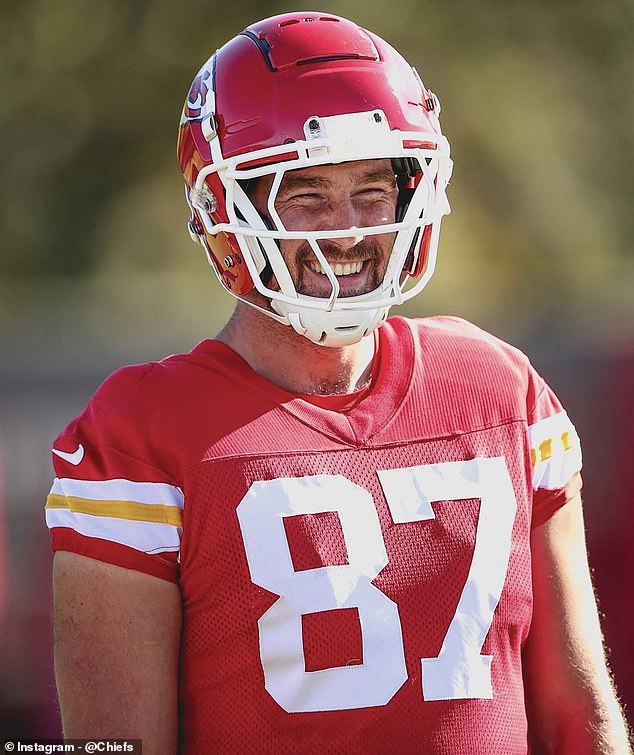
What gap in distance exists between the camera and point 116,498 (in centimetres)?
185

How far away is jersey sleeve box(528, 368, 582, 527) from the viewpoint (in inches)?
82.1

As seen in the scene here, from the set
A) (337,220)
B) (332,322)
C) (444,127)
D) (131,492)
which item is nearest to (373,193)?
(337,220)

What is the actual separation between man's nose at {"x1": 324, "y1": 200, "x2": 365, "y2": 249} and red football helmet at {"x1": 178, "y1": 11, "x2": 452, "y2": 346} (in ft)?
0.14

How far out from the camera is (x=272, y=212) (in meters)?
1.97

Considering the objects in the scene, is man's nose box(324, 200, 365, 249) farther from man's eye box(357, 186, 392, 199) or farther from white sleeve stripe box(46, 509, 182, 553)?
white sleeve stripe box(46, 509, 182, 553)

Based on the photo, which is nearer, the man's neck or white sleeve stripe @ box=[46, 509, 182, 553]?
white sleeve stripe @ box=[46, 509, 182, 553]

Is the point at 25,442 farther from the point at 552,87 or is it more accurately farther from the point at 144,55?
the point at 552,87

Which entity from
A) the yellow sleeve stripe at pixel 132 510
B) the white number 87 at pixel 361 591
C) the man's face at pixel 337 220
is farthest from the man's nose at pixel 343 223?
the yellow sleeve stripe at pixel 132 510

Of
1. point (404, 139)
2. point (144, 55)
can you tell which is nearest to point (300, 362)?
point (404, 139)

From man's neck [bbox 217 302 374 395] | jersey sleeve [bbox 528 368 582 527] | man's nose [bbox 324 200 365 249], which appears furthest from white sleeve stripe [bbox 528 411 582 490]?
man's nose [bbox 324 200 365 249]

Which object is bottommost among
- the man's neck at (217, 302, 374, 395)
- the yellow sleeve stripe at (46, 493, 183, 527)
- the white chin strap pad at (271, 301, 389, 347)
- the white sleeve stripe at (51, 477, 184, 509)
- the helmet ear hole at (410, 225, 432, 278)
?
the yellow sleeve stripe at (46, 493, 183, 527)

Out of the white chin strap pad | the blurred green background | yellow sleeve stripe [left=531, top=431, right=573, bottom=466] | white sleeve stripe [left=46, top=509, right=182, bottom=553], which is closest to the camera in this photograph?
white sleeve stripe [left=46, top=509, right=182, bottom=553]

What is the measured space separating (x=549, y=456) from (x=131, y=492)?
Answer: 0.72 metres

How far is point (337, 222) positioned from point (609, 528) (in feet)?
6.04
